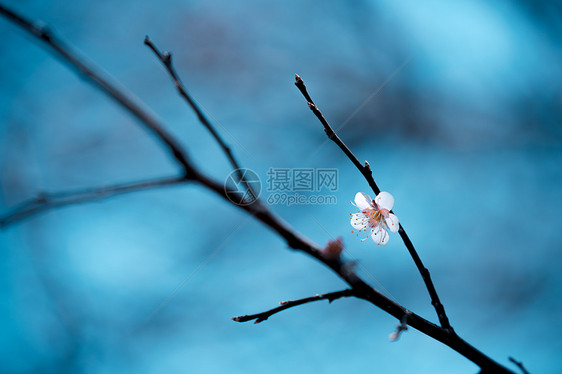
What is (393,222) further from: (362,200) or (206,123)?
(206,123)

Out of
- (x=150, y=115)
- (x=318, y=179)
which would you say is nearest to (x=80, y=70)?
(x=150, y=115)

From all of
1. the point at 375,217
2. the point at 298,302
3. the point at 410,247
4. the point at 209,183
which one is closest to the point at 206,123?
the point at 209,183

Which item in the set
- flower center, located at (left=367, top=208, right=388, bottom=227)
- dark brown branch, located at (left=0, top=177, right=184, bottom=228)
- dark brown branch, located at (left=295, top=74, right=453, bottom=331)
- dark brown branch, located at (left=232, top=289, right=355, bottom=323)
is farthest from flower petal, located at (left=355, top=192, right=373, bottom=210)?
dark brown branch, located at (left=0, top=177, right=184, bottom=228)

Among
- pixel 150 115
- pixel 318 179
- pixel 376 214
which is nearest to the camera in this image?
pixel 150 115

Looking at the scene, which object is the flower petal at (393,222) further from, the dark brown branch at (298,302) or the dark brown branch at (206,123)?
the dark brown branch at (206,123)

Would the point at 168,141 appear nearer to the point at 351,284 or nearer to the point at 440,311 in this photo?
the point at 351,284

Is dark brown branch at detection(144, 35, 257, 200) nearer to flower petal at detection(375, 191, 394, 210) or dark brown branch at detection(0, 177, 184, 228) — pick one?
dark brown branch at detection(0, 177, 184, 228)
